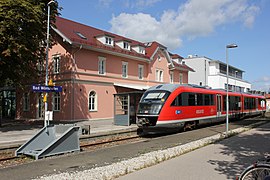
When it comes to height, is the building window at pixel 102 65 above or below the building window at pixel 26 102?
above

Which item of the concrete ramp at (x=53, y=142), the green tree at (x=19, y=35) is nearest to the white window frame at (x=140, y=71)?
the green tree at (x=19, y=35)

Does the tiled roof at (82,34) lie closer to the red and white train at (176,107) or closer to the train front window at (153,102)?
the train front window at (153,102)

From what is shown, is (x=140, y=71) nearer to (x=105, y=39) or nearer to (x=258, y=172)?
(x=105, y=39)

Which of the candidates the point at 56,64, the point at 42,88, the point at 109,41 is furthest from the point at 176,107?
the point at 109,41

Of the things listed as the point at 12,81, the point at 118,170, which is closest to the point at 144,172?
the point at 118,170

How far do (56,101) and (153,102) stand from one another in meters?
14.8

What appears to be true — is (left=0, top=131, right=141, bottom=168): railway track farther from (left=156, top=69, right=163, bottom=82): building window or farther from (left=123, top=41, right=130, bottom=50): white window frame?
(left=156, top=69, right=163, bottom=82): building window

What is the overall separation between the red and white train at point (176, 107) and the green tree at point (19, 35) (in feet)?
29.5

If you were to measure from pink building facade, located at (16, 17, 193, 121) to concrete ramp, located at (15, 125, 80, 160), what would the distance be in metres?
11.6

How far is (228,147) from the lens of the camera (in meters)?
10.3

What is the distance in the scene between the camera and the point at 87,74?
27.4m

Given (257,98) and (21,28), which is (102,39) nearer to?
(21,28)

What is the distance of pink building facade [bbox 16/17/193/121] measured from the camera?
26297 millimetres

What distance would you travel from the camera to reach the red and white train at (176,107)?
15.6 m
